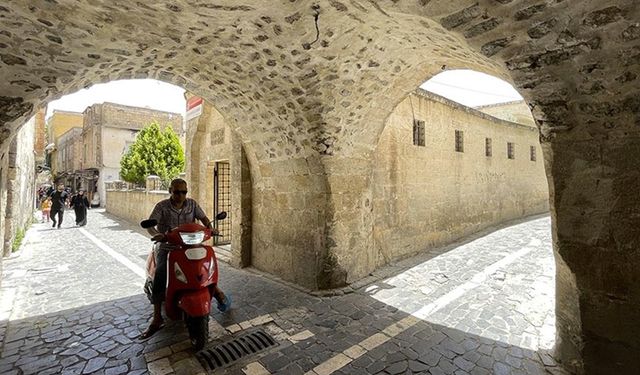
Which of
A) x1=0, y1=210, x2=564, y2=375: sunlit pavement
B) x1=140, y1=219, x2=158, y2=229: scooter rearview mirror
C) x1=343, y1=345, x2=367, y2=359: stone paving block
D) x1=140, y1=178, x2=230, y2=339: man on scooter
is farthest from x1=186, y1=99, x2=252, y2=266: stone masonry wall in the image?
x1=343, y1=345, x2=367, y2=359: stone paving block

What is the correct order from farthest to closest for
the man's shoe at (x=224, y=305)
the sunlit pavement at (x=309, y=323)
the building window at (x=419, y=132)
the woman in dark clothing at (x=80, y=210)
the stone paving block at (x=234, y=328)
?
the woman in dark clothing at (x=80, y=210), the building window at (x=419, y=132), the man's shoe at (x=224, y=305), the stone paving block at (x=234, y=328), the sunlit pavement at (x=309, y=323)

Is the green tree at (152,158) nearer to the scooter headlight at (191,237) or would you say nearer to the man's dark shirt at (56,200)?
the man's dark shirt at (56,200)

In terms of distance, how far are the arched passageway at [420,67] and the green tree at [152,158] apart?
17.4 metres

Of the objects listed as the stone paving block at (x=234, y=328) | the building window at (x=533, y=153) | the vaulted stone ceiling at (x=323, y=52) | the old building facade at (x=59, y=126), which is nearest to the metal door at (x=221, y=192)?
the vaulted stone ceiling at (x=323, y=52)

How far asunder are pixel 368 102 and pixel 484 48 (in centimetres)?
224

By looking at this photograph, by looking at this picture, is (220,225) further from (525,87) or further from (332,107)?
(525,87)

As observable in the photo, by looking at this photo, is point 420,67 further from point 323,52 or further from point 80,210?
point 80,210

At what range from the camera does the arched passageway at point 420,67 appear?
211 cm

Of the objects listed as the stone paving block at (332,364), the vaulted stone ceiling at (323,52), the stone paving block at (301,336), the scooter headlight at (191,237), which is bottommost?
the stone paving block at (332,364)

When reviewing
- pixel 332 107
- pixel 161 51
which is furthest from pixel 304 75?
pixel 161 51

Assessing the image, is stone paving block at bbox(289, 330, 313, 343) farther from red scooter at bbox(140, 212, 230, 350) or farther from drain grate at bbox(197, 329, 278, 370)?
red scooter at bbox(140, 212, 230, 350)

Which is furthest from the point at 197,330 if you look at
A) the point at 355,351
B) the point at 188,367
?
the point at 355,351

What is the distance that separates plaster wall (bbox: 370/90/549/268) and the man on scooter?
3410 millimetres

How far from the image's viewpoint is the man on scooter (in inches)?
133
